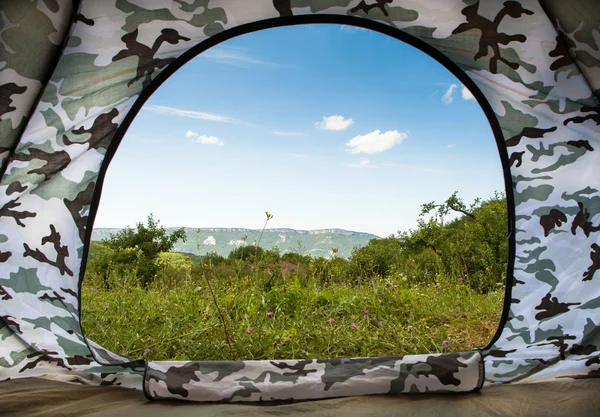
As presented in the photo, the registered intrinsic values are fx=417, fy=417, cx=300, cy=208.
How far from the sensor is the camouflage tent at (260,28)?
4.56 ft

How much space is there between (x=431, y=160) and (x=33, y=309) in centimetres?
1198

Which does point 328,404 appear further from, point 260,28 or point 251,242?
point 251,242

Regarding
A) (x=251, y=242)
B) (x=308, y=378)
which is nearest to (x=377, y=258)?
(x=251, y=242)

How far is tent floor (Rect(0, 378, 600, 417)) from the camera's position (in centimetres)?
124

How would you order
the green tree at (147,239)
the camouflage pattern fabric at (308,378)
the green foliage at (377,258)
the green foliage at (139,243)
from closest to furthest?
the camouflage pattern fabric at (308,378), the green foliage at (377,258), the green foliage at (139,243), the green tree at (147,239)

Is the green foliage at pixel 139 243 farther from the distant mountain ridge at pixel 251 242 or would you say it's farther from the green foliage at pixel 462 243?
the green foliage at pixel 462 243

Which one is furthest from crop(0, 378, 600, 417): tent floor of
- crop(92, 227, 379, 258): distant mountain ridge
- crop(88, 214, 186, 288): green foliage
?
crop(88, 214, 186, 288): green foliage

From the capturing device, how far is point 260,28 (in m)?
1.50

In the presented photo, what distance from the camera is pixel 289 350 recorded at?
190 cm

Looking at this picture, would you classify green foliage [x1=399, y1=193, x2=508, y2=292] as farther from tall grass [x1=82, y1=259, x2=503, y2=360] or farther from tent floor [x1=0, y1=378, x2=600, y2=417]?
tent floor [x1=0, y1=378, x2=600, y2=417]

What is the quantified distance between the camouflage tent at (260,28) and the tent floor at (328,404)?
0.16 feet

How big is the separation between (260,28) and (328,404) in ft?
4.26

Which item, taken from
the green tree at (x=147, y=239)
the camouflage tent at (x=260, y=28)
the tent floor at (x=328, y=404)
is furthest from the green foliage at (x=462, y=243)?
the green tree at (x=147, y=239)

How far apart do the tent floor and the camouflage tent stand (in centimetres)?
5
